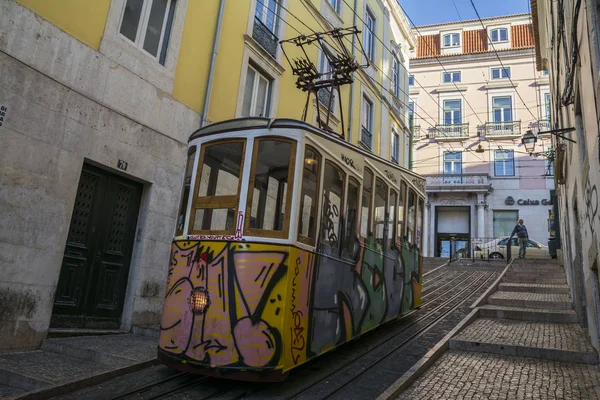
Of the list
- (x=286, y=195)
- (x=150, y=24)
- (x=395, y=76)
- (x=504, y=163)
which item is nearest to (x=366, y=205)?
(x=286, y=195)

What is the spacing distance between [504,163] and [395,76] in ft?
48.1

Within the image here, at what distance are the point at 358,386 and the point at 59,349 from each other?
4.01 meters

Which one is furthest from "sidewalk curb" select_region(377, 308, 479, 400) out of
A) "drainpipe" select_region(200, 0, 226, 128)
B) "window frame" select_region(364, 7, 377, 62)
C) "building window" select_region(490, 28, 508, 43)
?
"building window" select_region(490, 28, 508, 43)

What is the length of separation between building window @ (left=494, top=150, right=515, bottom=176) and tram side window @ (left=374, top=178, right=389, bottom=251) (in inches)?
1056

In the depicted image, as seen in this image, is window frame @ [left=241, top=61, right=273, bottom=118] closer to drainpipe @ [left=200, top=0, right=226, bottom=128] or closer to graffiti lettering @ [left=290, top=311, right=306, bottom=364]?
drainpipe @ [left=200, top=0, right=226, bottom=128]

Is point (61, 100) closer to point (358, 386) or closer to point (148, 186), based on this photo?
point (148, 186)

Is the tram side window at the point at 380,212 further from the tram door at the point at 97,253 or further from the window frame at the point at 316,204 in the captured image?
the tram door at the point at 97,253

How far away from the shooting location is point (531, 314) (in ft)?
28.6

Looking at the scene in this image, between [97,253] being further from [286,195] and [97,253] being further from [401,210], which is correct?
[401,210]

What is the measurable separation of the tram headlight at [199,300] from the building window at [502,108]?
3186 cm

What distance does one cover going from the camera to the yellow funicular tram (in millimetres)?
4465

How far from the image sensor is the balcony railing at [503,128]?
30531mm

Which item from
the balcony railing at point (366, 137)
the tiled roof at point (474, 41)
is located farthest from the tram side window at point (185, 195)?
the tiled roof at point (474, 41)

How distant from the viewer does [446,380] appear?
5.16 metres
